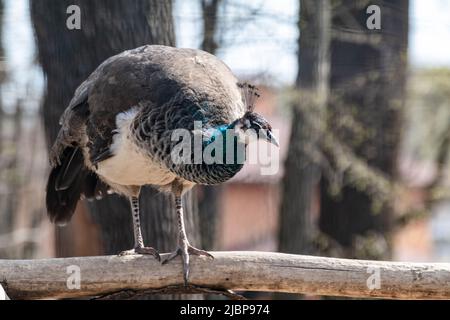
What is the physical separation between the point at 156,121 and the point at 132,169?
37 centimetres

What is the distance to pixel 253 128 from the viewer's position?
3.47m

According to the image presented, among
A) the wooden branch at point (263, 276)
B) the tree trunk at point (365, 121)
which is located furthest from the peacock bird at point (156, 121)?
the tree trunk at point (365, 121)

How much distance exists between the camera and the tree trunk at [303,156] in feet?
22.3

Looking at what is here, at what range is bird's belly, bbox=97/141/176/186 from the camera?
158 inches

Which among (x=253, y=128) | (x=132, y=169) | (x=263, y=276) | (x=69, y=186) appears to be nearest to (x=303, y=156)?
(x=69, y=186)

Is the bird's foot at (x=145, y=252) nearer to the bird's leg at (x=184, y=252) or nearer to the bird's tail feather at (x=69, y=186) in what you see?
the bird's leg at (x=184, y=252)

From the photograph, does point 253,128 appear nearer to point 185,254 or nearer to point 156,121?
point 156,121

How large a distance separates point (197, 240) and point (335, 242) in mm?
3151

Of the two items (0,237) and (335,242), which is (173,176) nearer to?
(335,242)

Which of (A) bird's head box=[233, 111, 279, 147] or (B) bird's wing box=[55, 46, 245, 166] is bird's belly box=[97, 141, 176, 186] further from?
(A) bird's head box=[233, 111, 279, 147]

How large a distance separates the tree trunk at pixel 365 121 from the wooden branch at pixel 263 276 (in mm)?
3526

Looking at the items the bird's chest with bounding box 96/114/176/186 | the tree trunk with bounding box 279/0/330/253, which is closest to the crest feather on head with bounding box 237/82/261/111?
the bird's chest with bounding box 96/114/176/186

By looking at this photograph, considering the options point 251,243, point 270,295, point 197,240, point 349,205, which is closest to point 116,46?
point 197,240

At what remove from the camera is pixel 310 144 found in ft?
23.8
